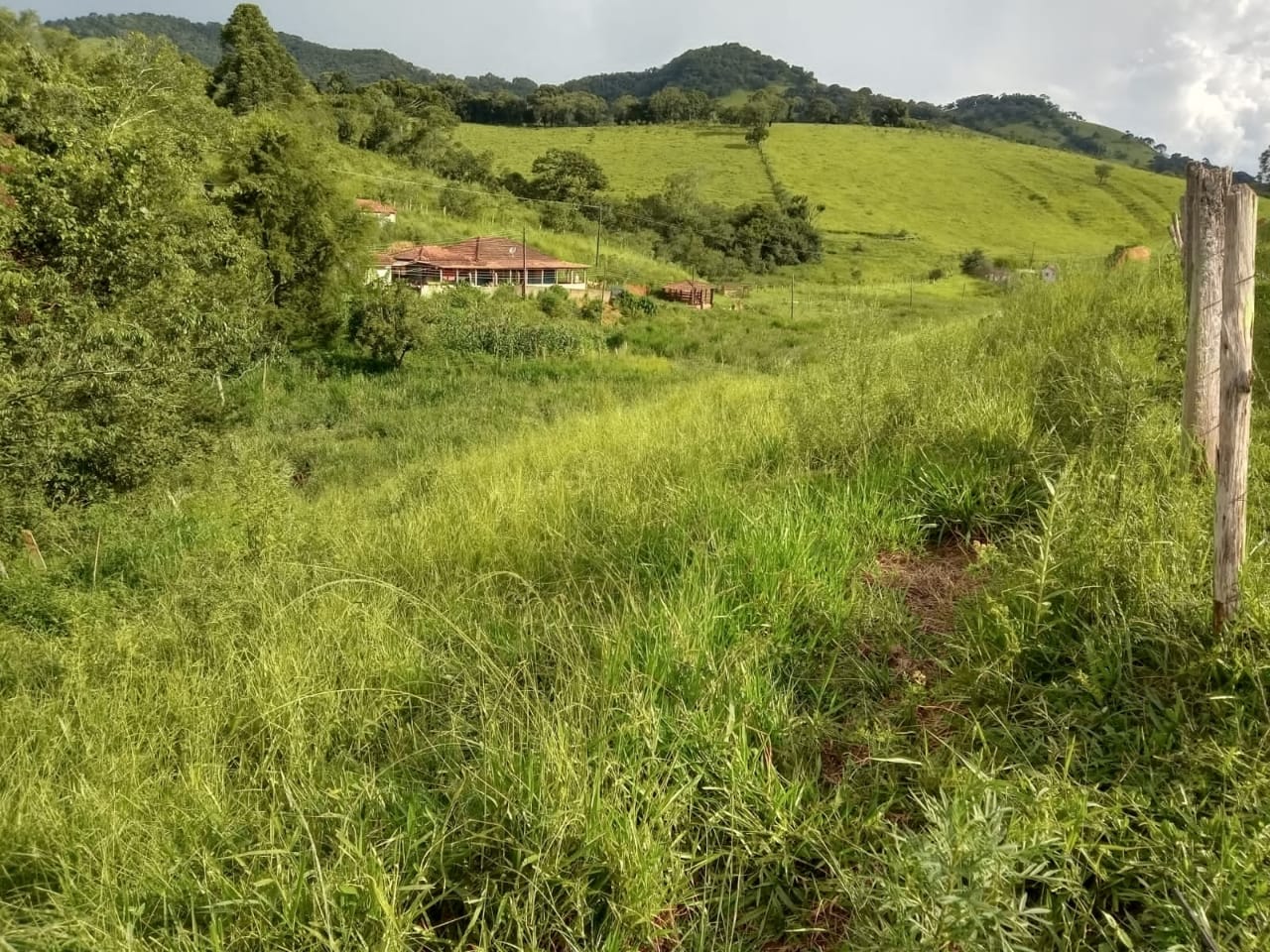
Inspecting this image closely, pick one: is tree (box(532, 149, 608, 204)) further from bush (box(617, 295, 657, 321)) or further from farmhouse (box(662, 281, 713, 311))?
bush (box(617, 295, 657, 321))

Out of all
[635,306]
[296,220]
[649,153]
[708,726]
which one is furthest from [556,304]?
[649,153]

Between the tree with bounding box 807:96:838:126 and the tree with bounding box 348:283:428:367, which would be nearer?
the tree with bounding box 348:283:428:367

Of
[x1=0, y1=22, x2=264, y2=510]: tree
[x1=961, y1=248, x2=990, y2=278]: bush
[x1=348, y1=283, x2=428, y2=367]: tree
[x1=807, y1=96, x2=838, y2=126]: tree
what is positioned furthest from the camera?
[x1=807, y1=96, x2=838, y2=126]: tree

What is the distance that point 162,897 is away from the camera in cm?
176

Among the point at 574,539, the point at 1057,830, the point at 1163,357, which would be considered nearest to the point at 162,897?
the point at 1057,830

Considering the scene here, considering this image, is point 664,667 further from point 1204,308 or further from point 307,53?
point 307,53

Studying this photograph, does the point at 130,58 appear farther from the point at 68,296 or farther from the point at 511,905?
the point at 511,905

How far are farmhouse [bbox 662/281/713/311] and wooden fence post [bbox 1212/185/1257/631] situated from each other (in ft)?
101

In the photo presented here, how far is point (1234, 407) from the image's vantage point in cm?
239

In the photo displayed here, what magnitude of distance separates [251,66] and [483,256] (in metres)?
23.4

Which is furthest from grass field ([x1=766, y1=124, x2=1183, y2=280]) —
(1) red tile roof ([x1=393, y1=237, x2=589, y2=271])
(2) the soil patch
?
(2) the soil patch

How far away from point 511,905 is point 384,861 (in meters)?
0.34

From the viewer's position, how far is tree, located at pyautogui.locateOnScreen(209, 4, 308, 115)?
41.7 m

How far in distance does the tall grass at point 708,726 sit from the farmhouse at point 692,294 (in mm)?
29447
